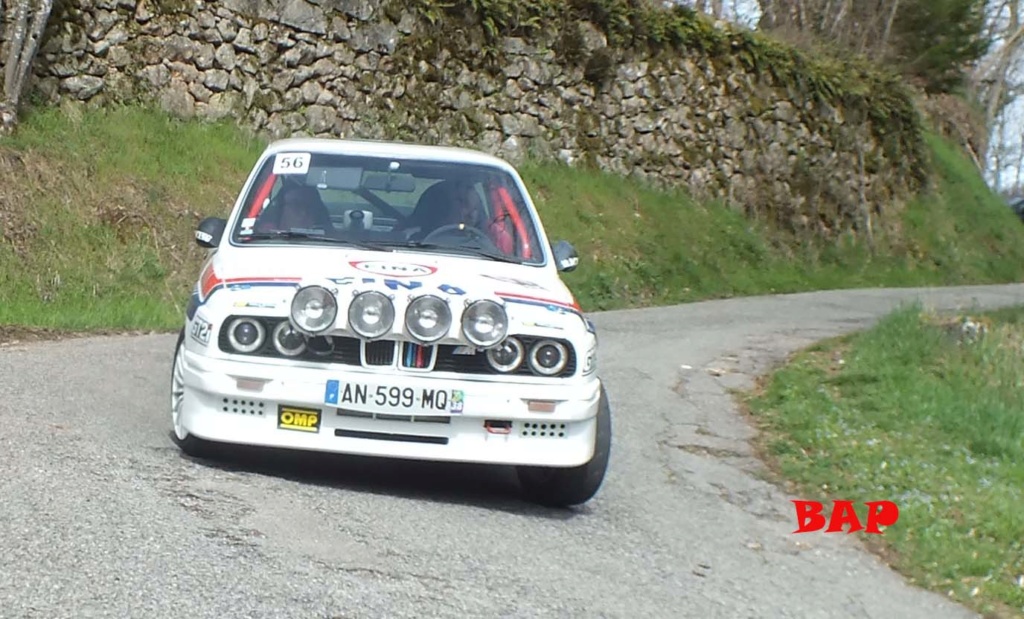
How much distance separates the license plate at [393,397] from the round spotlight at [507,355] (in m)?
0.23

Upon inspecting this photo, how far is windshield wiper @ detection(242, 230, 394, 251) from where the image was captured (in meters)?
6.84

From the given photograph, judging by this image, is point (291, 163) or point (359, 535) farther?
point (291, 163)

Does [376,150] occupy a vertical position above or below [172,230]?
above

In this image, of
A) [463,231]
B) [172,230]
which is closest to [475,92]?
[172,230]

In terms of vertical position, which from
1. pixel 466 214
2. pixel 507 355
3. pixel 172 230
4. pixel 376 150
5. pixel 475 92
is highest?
pixel 475 92

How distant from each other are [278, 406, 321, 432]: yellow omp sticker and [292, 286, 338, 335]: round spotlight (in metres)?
0.36

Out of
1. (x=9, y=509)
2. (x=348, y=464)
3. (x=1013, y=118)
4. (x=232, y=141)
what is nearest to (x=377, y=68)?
(x=232, y=141)

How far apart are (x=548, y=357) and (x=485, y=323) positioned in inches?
14.6

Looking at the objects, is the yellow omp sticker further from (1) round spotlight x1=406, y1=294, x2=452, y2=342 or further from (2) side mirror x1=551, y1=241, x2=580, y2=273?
(2) side mirror x1=551, y1=241, x2=580, y2=273

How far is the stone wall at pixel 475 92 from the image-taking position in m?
16.9

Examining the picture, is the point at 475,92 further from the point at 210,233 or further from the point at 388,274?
the point at 388,274

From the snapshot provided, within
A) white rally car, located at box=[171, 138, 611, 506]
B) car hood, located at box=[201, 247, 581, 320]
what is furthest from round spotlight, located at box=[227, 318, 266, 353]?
car hood, located at box=[201, 247, 581, 320]

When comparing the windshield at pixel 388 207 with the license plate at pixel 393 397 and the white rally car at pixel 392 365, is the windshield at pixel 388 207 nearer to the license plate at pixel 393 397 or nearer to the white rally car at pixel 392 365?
the white rally car at pixel 392 365

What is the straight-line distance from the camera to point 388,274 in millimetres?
6219
